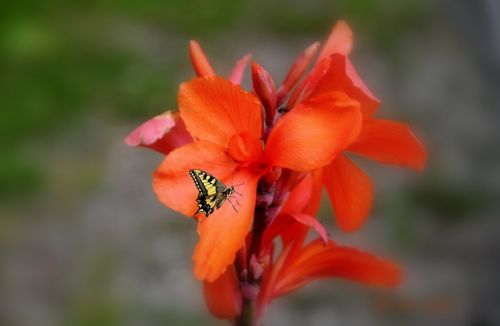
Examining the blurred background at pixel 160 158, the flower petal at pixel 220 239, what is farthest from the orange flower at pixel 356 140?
the blurred background at pixel 160 158

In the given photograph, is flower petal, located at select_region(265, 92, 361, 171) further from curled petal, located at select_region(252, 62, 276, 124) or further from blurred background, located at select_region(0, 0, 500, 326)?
blurred background, located at select_region(0, 0, 500, 326)

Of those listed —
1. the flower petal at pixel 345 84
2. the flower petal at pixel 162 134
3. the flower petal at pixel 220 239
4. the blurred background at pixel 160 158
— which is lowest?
the blurred background at pixel 160 158

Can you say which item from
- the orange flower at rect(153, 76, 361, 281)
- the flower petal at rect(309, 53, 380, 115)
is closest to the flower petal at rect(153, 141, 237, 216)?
the orange flower at rect(153, 76, 361, 281)

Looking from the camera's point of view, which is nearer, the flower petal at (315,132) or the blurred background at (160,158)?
the flower petal at (315,132)

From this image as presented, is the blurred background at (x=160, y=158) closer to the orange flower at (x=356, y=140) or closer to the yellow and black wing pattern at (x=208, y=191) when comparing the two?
the orange flower at (x=356, y=140)

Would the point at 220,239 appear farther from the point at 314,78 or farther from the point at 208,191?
the point at 314,78

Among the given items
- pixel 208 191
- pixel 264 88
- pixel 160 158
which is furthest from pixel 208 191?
pixel 160 158

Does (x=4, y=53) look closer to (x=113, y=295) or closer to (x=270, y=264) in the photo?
(x=113, y=295)

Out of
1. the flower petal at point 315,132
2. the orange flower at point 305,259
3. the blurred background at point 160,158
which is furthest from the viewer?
the blurred background at point 160,158
